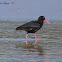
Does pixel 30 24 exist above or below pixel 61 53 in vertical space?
above

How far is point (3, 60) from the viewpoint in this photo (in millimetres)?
9508

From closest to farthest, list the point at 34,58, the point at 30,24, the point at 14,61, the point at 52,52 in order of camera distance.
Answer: the point at 14,61
the point at 34,58
the point at 52,52
the point at 30,24

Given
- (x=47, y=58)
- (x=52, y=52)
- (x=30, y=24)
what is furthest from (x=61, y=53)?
(x=30, y=24)

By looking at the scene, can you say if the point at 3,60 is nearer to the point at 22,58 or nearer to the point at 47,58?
the point at 22,58

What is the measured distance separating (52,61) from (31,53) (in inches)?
73.9

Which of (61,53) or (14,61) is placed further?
(61,53)

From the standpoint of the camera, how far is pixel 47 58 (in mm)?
9883

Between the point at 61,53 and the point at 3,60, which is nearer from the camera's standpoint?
the point at 3,60

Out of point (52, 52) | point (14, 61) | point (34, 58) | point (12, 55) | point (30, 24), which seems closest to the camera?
point (14, 61)

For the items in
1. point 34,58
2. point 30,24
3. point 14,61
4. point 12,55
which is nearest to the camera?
point 14,61

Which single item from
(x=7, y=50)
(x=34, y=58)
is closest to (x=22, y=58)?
(x=34, y=58)

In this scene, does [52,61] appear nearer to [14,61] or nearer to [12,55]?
[14,61]

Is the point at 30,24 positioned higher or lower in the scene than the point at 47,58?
higher

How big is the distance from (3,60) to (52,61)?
4.77 feet
